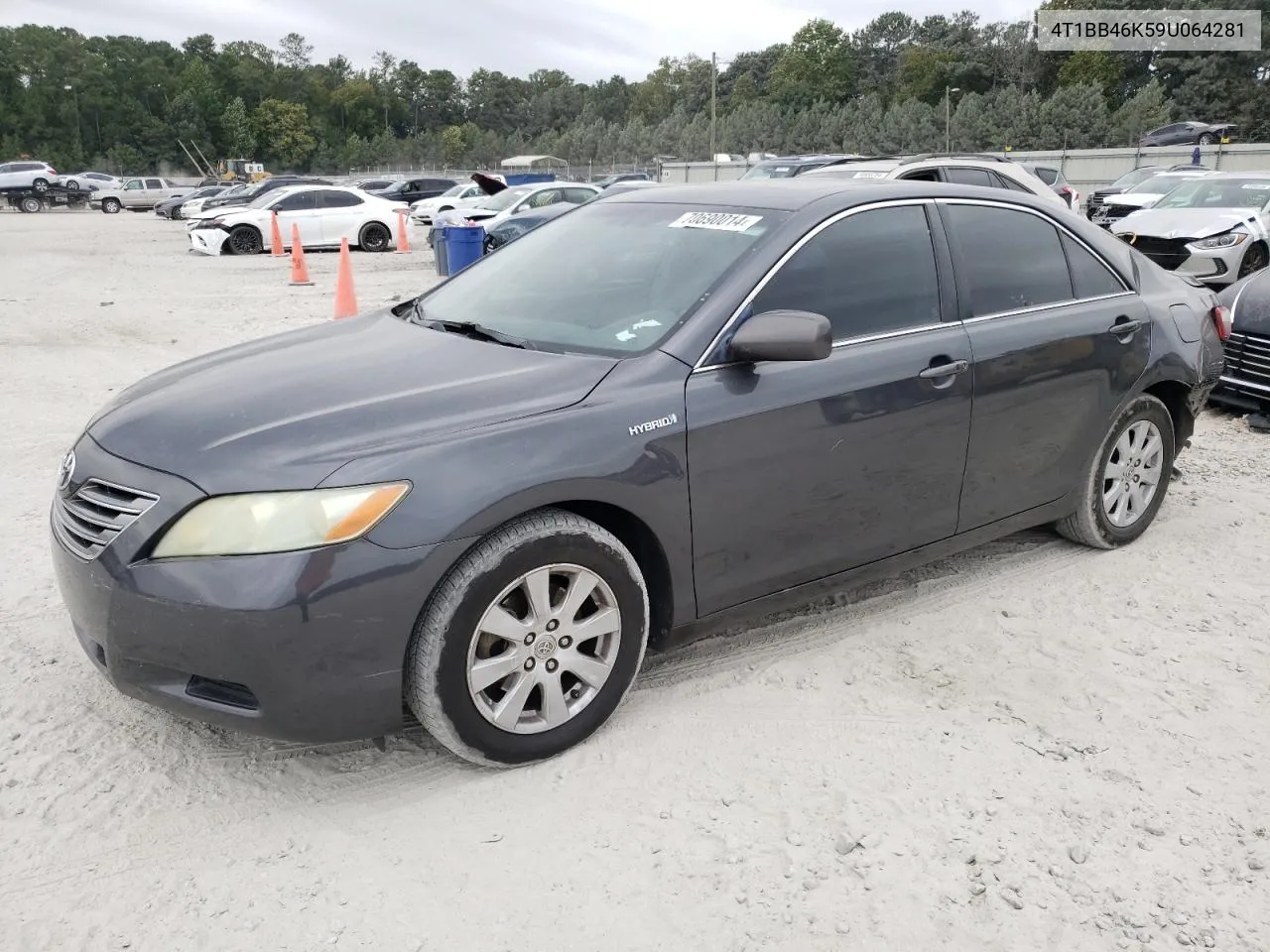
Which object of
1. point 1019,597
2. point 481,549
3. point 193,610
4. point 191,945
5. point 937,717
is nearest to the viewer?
point 191,945

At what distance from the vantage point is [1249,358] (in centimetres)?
707

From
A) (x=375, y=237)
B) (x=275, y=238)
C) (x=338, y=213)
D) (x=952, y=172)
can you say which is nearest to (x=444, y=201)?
(x=375, y=237)

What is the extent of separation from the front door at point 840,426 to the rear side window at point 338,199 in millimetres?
20106

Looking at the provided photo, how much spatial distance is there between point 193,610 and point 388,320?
5.56ft

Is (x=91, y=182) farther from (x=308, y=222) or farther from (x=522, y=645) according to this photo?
(x=522, y=645)

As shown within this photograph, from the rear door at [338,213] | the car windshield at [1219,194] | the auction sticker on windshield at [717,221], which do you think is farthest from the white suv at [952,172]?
the rear door at [338,213]

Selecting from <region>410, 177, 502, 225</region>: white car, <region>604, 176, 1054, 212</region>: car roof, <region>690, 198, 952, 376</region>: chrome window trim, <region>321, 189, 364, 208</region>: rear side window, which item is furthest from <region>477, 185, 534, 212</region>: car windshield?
<region>690, 198, 952, 376</region>: chrome window trim

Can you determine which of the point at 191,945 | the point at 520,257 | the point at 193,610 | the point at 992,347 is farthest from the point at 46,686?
the point at 992,347

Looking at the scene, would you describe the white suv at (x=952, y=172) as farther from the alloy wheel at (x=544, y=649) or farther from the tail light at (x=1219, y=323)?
the alloy wheel at (x=544, y=649)

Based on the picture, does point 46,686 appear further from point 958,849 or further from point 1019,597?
point 1019,597

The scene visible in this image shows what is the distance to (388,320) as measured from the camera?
4027 millimetres

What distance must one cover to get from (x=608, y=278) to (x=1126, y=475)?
2.58 m

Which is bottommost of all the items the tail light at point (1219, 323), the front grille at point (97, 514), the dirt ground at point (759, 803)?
the dirt ground at point (759, 803)

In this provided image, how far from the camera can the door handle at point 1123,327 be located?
4.41m
